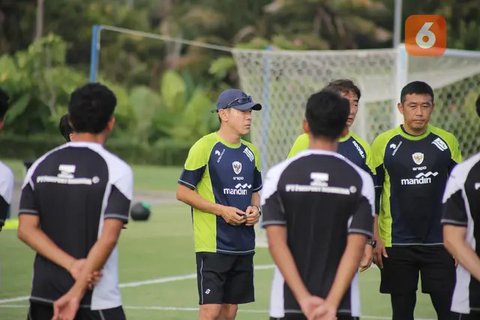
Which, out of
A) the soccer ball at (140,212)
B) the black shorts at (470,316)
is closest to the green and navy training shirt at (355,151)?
the black shorts at (470,316)

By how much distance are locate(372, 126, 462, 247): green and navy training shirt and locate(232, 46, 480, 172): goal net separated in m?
8.35

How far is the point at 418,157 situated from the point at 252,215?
134 cm

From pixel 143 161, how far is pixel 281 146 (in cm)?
2350

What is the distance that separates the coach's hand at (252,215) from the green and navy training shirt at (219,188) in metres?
0.09

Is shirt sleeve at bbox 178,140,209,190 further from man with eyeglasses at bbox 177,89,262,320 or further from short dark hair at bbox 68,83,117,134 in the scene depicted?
short dark hair at bbox 68,83,117,134

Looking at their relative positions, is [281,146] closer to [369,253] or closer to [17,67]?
[369,253]

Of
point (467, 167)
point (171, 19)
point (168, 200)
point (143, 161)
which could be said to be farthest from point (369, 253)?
point (171, 19)

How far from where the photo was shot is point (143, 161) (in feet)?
139

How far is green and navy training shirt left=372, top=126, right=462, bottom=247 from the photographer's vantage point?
945 centimetres

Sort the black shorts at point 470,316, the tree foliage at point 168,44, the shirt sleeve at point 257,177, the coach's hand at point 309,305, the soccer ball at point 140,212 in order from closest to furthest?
the coach's hand at point 309,305
the black shorts at point 470,316
the shirt sleeve at point 257,177
the soccer ball at point 140,212
the tree foliage at point 168,44

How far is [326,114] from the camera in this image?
625 cm

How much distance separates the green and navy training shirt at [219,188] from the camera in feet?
30.9

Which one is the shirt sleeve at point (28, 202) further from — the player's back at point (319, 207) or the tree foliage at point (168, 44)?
the tree foliage at point (168, 44)

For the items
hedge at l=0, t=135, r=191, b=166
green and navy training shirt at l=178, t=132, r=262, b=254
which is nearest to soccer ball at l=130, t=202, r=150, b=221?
green and navy training shirt at l=178, t=132, r=262, b=254
